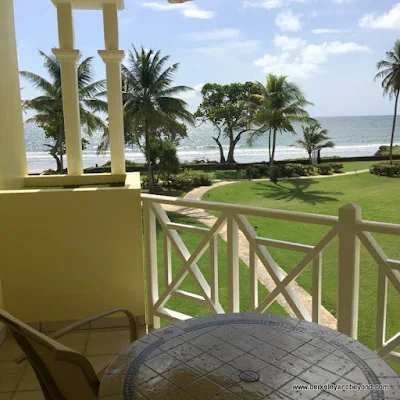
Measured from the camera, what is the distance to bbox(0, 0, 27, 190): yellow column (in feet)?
10.1

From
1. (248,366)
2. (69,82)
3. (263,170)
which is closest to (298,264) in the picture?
(248,366)

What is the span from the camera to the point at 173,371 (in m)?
1.23

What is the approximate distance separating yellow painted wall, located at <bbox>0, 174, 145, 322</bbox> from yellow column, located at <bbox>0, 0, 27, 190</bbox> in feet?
1.05

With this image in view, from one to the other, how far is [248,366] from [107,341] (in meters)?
1.85

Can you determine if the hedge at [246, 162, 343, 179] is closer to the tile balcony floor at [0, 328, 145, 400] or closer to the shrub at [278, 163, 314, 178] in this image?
the shrub at [278, 163, 314, 178]

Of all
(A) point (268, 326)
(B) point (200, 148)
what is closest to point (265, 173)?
(B) point (200, 148)

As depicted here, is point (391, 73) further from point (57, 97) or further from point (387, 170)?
point (57, 97)

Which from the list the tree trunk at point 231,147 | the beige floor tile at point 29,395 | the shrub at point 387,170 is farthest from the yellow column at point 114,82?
the tree trunk at point 231,147

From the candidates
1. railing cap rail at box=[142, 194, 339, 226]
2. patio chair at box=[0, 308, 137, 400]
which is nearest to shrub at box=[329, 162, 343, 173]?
railing cap rail at box=[142, 194, 339, 226]

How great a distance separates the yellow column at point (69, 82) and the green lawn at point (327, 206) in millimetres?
5829

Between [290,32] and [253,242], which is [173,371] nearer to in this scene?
[253,242]

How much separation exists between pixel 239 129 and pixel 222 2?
20703mm

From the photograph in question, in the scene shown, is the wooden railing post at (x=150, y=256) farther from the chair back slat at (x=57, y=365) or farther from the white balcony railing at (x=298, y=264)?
the chair back slat at (x=57, y=365)

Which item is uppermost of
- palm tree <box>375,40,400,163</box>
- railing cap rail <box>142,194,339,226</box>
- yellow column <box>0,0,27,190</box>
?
palm tree <box>375,40,400,163</box>
